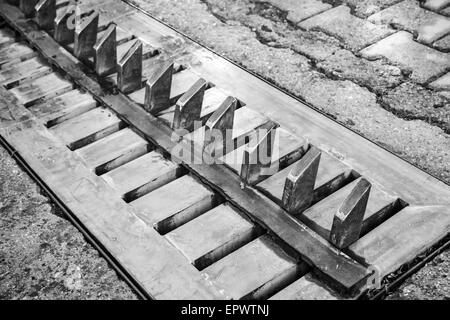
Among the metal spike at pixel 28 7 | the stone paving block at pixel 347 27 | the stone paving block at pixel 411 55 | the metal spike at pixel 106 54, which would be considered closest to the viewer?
the metal spike at pixel 106 54

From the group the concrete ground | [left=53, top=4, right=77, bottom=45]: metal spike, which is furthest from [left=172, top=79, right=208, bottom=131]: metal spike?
[left=53, top=4, right=77, bottom=45]: metal spike

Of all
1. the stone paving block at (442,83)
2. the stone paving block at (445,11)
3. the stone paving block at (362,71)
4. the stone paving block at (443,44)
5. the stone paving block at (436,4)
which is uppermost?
the stone paving block at (436,4)

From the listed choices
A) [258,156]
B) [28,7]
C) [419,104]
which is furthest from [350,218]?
[28,7]

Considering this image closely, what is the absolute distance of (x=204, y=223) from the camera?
8.91 feet

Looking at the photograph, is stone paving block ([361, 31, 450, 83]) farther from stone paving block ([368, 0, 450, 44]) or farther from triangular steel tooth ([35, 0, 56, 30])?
triangular steel tooth ([35, 0, 56, 30])

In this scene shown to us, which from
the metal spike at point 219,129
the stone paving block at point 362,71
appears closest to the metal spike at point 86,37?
the metal spike at point 219,129

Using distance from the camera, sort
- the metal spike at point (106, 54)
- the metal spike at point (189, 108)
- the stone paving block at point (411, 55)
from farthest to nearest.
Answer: the stone paving block at point (411, 55), the metal spike at point (106, 54), the metal spike at point (189, 108)

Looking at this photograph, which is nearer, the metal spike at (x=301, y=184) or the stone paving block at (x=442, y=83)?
the metal spike at (x=301, y=184)

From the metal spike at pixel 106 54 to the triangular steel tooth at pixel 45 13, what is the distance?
0.66 meters

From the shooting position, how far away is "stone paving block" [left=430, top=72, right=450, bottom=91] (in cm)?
366

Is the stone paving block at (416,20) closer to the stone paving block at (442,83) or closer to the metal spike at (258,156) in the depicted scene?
the stone paving block at (442,83)

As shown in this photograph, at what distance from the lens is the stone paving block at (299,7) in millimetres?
4320

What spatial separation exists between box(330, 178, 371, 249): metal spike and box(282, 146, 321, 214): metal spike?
8.7 inches
